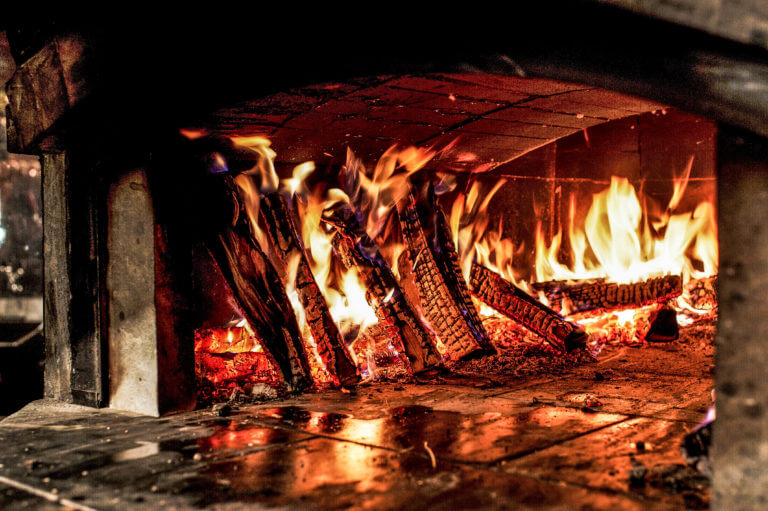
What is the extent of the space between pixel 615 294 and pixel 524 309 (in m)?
0.86

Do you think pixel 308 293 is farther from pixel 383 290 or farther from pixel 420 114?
pixel 420 114

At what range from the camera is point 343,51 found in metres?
2.49

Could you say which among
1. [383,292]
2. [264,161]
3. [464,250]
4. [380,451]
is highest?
[264,161]

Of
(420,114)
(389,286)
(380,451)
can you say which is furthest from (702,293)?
(380,451)

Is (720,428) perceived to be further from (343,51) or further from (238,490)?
(343,51)

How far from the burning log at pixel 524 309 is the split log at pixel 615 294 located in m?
0.43

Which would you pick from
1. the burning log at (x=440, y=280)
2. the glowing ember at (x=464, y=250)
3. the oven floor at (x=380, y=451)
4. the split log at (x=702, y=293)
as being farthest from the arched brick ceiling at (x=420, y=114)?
the split log at (x=702, y=293)

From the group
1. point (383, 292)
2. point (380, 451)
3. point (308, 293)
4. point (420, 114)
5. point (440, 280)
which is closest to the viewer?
point (380, 451)

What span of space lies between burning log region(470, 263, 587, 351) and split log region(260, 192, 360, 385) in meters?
1.33

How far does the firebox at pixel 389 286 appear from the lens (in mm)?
2088

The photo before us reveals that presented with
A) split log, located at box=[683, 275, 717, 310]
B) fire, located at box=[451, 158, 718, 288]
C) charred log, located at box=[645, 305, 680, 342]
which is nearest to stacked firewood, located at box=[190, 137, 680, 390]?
charred log, located at box=[645, 305, 680, 342]

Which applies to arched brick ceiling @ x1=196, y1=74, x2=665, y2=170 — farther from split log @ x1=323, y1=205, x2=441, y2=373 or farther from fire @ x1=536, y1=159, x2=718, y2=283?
fire @ x1=536, y1=159, x2=718, y2=283

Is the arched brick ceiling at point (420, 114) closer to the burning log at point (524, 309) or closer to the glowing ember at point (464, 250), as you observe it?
the glowing ember at point (464, 250)

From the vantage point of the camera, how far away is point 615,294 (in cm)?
520
